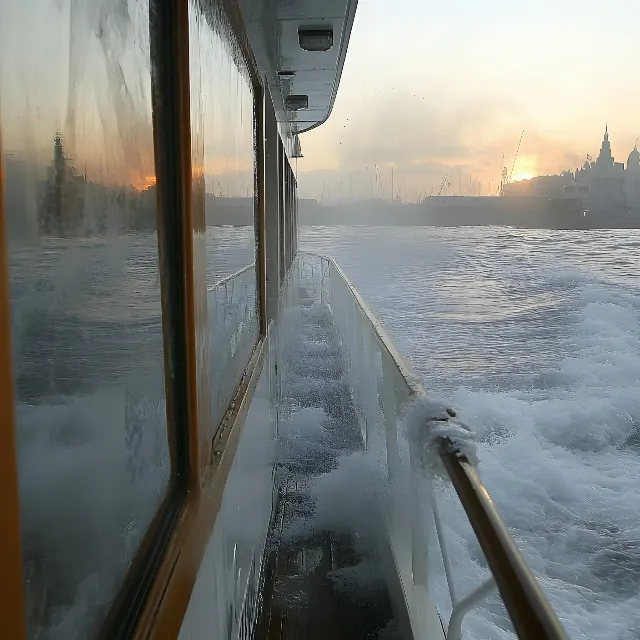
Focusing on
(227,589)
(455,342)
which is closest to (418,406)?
(227,589)

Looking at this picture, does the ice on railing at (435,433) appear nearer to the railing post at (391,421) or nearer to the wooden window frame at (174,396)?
the wooden window frame at (174,396)


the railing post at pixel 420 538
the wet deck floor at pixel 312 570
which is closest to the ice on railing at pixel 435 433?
the railing post at pixel 420 538

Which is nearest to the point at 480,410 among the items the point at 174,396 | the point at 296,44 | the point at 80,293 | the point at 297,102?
the point at 297,102

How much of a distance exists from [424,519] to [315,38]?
1905mm

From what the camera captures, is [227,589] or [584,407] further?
[584,407]

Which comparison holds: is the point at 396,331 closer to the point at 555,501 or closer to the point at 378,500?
the point at 555,501

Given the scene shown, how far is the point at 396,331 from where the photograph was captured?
11672mm

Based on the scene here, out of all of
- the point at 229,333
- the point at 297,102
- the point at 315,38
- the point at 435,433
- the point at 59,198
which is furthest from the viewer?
the point at 297,102

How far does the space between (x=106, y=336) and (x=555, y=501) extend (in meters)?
3.36

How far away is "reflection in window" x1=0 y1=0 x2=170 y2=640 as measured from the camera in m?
0.43

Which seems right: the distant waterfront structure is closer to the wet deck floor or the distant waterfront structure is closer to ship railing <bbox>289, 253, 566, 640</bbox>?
ship railing <bbox>289, 253, 566, 640</bbox>

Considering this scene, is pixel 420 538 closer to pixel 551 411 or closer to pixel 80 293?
pixel 80 293

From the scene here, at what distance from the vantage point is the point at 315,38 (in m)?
2.47

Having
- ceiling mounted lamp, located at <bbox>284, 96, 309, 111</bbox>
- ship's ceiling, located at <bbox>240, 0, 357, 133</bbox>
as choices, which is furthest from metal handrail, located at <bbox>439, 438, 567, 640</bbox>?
ceiling mounted lamp, located at <bbox>284, 96, 309, 111</bbox>
